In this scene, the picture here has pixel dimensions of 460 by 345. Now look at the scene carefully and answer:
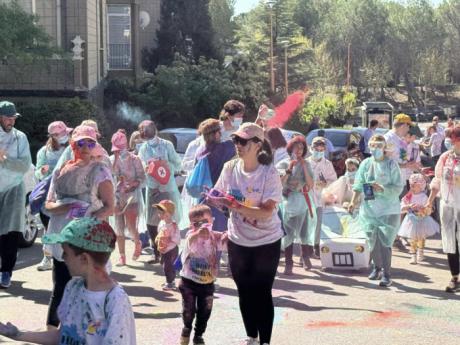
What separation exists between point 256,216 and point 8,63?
15.0 metres

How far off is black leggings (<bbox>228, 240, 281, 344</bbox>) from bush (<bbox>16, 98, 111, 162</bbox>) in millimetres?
14212

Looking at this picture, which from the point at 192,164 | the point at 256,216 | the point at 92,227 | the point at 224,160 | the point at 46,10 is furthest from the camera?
the point at 46,10

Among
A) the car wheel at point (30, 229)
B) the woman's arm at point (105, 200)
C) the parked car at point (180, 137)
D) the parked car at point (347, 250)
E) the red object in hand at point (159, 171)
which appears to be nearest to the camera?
the woman's arm at point (105, 200)

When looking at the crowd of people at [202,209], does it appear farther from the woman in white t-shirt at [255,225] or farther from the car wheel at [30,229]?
the car wheel at [30,229]

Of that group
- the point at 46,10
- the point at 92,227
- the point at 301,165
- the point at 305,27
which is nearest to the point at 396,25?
the point at 305,27

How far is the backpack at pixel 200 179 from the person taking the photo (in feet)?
29.0

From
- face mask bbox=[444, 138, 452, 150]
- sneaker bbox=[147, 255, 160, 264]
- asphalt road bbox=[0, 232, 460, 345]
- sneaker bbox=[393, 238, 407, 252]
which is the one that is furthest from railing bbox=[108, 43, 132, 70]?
asphalt road bbox=[0, 232, 460, 345]

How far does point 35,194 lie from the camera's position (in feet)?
23.6

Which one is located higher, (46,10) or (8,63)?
(46,10)

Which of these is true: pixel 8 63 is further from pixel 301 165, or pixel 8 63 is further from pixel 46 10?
pixel 301 165

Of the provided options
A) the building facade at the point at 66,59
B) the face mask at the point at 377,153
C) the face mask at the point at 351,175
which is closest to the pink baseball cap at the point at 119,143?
the face mask at the point at 377,153

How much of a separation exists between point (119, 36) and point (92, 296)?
3002cm

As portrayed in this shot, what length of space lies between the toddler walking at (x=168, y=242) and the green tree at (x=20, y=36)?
33.0ft

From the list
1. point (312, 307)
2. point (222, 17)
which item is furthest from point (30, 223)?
point (222, 17)
